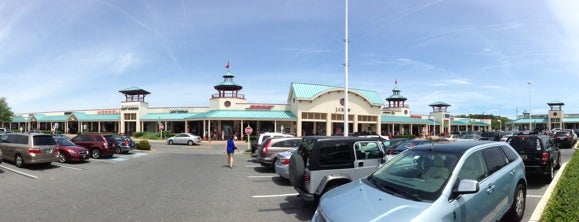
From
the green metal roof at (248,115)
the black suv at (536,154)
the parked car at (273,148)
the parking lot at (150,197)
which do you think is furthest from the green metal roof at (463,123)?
the parking lot at (150,197)

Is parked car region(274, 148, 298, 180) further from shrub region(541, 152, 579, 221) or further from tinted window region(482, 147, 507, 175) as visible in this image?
shrub region(541, 152, 579, 221)

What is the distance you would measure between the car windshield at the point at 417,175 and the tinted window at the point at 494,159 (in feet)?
3.07

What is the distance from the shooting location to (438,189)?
15.0 feet

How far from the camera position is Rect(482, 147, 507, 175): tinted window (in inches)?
227

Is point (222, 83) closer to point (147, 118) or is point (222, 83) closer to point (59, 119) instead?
point (147, 118)

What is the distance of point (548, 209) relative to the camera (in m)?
6.23

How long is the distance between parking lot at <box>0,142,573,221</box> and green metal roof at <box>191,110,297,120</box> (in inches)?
1198

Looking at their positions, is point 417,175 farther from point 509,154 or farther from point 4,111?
point 4,111

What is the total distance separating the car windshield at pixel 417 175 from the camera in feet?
15.2

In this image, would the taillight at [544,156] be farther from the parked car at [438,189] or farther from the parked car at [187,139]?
the parked car at [187,139]

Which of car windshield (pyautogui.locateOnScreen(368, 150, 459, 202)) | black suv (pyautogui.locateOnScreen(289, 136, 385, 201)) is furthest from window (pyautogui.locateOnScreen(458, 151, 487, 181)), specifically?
black suv (pyautogui.locateOnScreen(289, 136, 385, 201))

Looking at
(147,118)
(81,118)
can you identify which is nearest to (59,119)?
(81,118)

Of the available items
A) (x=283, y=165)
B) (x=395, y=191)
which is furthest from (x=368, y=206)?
(x=283, y=165)

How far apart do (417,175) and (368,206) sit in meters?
1.36
